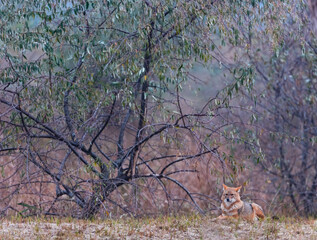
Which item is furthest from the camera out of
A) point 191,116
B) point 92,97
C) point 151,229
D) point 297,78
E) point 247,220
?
point 297,78

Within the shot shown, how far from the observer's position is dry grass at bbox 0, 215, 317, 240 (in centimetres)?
622

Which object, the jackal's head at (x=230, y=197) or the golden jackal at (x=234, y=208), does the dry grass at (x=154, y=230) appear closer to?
the golden jackal at (x=234, y=208)

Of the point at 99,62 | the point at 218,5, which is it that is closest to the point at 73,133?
the point at 99,62

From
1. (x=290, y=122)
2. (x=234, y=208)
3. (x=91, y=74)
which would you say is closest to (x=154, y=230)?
(x=234, y=208)

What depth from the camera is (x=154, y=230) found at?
6.57m

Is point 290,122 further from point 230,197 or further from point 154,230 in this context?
point 154,230

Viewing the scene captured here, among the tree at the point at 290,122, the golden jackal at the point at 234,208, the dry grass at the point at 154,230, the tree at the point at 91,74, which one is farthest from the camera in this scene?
the tree at the point at 290,122

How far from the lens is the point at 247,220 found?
7320 millimetres

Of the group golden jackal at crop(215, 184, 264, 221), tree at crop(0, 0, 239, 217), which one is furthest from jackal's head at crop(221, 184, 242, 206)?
tree at crop(0, 0, 239, 217)

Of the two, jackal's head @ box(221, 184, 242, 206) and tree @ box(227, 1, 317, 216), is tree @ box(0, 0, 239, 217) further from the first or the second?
tree @ box(227, 1, 317, 216)

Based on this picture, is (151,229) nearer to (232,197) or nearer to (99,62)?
(232,197)

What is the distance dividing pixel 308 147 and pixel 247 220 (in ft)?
25.0

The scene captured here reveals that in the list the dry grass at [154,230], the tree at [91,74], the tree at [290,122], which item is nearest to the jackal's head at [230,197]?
the dry grass at [154,230]

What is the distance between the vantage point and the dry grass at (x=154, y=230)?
6.22 m
